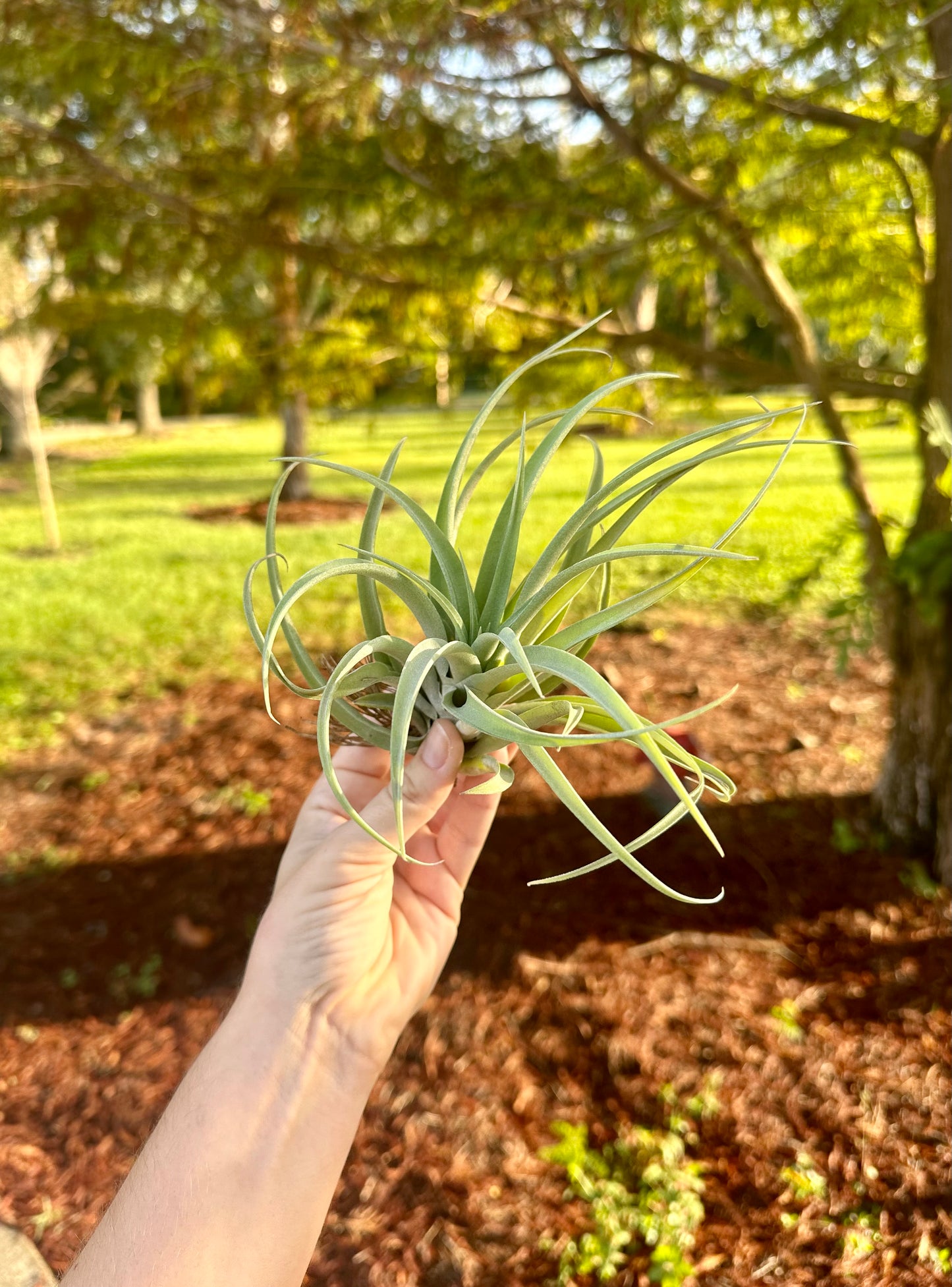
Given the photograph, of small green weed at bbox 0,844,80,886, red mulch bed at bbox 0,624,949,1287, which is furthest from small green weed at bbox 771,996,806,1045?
small green weed at bbox 0,844,80,886

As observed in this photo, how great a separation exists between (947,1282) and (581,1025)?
110cm

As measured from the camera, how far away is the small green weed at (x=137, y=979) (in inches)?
118

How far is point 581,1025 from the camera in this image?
109 inches

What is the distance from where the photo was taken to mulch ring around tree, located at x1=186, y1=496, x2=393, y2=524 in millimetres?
10562

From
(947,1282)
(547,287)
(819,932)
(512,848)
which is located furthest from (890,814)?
(547,287)

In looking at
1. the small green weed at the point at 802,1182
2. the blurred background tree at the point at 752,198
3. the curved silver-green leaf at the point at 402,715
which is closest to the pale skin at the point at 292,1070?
the curved silver-green leaf at the point at 402,715

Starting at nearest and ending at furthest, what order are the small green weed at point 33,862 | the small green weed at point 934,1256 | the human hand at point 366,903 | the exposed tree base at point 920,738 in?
the human hand at point 366,903, the small green weed at point 934,1256, the exposed tree base at point 920,738, the small green weed at point 33,862

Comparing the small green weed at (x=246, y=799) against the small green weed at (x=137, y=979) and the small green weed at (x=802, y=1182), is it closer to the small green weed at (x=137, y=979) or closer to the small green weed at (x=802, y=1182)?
the small green weed at (x=137, y=979)

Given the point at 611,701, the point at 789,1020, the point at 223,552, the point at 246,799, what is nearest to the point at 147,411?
the point at 223,552

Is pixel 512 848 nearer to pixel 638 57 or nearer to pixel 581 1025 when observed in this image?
pixel 581 1025

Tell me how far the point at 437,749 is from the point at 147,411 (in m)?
25.8

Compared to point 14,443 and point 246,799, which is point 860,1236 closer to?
point 246,799

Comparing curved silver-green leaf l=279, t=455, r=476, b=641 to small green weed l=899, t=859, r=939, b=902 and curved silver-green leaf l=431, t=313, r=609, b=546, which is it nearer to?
curved silver-green leaf l=431, t=313, r=609, b=546

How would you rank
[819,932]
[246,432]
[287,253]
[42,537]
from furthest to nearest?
[246,432] < [42,537] < [287,253] < [819,932]
